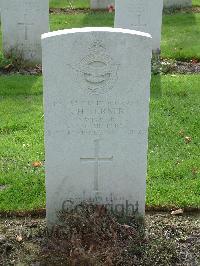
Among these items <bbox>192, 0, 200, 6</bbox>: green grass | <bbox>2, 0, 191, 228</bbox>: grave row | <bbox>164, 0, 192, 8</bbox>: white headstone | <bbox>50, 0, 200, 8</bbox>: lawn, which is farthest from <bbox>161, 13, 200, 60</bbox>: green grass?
<bbox>2, 0, 191, 228</bbox>: grave row

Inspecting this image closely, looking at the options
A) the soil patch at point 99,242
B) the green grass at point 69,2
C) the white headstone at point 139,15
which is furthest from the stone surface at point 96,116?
the green grass at point 69,2

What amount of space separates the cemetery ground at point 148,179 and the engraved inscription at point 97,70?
1054 mm

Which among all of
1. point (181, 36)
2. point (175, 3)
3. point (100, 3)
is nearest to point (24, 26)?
point (181, 36)

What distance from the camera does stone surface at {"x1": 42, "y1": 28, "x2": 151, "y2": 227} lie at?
14.0 ft

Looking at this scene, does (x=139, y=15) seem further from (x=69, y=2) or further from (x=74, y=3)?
(x=69, y=2)

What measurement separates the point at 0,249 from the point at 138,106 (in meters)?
1.61

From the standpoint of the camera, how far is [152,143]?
6.48 metres

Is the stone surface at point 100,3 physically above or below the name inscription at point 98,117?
above

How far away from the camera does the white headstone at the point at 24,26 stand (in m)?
9.20

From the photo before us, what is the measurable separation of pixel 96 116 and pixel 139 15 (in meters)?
5.14

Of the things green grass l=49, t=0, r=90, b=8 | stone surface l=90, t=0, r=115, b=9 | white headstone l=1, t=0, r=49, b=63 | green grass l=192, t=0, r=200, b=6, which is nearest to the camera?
white headstone l=1, t=0, r=49, b=63

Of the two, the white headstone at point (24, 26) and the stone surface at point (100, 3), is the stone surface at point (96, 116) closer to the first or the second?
the white headstone at point (24, 26)

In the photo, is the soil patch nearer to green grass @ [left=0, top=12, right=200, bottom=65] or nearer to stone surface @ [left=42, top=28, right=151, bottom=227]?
stone surface @ [left=42, top=28, right=151, bottom=227]

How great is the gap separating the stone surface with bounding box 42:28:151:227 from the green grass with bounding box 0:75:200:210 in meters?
0.60
